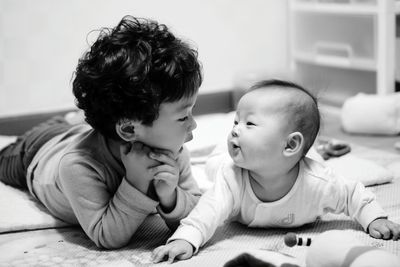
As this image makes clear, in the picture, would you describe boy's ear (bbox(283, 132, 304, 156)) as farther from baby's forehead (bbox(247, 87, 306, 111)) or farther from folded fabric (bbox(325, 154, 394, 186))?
folded fabric (bbox(325, 154, 394, 186))

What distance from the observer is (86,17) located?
2330mm

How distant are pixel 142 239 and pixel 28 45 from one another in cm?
129

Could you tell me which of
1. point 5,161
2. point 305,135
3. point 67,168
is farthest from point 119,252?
point 5,161

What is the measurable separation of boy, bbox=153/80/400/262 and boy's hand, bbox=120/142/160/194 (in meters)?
0.10

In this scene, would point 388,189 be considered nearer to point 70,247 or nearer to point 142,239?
point 142,239

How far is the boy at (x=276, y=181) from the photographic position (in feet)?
3.67

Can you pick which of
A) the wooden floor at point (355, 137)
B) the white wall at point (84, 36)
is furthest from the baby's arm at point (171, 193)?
the white wall at point (84, 36)

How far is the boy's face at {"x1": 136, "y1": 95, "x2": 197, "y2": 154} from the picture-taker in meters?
1.11

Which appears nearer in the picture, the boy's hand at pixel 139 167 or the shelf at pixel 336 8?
the boy's hand at pixel 139 167

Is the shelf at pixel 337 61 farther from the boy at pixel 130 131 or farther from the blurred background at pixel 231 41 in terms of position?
the boy at pixel 130 131

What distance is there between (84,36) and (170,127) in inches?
52.0

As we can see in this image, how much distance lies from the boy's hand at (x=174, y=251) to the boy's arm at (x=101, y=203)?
0.09 meters

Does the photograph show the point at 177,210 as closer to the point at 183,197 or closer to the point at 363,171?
the point at 183,197

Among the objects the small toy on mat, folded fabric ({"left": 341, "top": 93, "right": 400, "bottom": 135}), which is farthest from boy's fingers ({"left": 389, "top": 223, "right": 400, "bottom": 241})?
folded fabric ({"left": 341, "top": 93, "right": 400, "bottom": 135})
